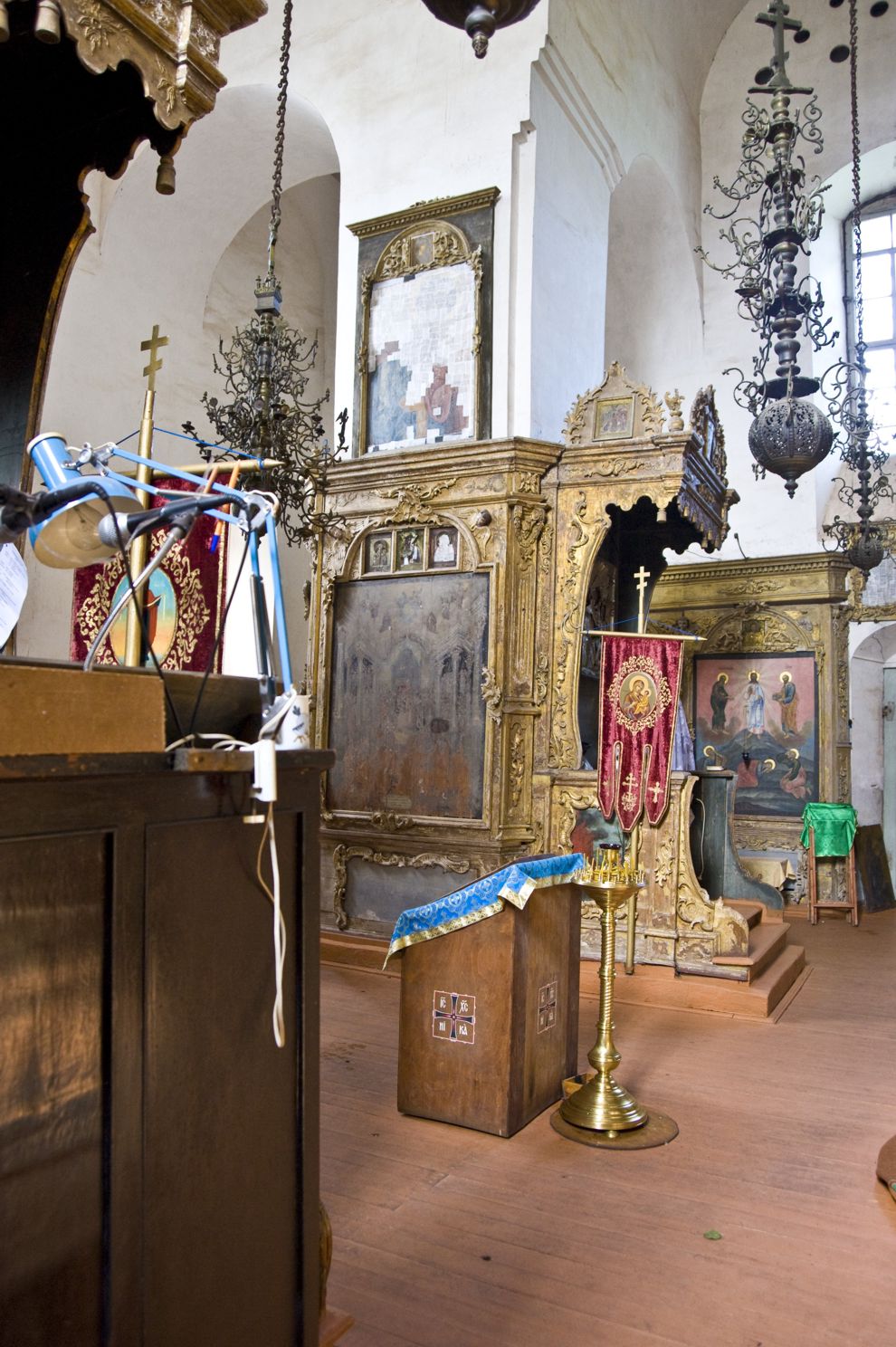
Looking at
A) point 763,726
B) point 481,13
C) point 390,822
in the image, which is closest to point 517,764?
point 390,822

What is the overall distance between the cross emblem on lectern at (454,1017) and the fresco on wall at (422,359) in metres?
4.35

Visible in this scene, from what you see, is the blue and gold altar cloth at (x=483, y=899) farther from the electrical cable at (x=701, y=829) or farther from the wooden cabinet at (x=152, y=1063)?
the electrical cable at (x=701, y=829)

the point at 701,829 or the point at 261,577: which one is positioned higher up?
the point at 261,577

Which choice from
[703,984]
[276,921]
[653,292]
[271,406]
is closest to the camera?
[276,921]

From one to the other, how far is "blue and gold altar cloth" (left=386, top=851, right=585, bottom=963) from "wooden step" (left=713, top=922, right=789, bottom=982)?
2226 mm

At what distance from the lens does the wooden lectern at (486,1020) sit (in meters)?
3.65

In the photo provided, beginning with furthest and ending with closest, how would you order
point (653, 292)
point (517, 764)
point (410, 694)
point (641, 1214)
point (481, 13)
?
1. point (653, 292)
2. point (410, 694)
3. point (517, 764)
4. point (641, 1214)
5. point (481, 13)

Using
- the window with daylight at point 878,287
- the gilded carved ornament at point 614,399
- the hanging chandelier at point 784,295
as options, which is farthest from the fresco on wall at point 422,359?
the window with daylight at point 878,287

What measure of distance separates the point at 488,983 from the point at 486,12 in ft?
10.1

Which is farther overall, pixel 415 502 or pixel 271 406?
pixel 415 502

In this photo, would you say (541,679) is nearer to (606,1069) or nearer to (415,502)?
(415,502)

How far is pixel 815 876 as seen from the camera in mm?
9172

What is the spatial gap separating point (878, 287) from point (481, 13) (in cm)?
1222

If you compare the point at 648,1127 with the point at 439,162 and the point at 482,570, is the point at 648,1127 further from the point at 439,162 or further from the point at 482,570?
the point at 439,162
